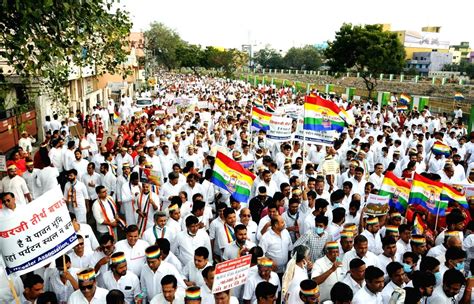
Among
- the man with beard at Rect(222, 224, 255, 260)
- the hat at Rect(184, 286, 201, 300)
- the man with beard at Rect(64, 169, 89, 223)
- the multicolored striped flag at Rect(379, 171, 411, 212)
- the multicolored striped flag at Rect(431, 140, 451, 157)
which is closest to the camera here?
the hat at Rect(184, 286, 201, 300)

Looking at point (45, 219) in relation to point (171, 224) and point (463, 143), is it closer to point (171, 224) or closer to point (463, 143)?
point (171, 224)

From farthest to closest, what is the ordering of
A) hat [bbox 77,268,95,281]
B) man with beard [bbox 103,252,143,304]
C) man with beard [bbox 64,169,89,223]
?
man with beard [bbox 64,169,89,223] → man with beard [bbox 103,252,143,304] → hat [bbox 77,268,95,281]

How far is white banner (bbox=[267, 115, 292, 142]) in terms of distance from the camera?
1009 cm

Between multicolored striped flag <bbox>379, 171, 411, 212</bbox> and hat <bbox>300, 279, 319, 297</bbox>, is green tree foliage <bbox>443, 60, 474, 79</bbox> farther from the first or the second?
hat <bbox>300, 279, 319, 297</bbox>

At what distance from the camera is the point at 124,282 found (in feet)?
16.0

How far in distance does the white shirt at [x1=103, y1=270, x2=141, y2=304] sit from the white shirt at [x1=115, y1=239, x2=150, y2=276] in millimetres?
384

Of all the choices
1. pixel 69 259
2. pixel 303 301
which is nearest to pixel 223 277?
pixel 303 301

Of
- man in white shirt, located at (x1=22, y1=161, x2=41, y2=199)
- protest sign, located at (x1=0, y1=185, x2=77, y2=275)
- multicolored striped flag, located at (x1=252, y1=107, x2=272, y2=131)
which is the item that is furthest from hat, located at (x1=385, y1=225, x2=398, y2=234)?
man in white shirt, located at (x1=22, y1=161, x2=41, y2=199)

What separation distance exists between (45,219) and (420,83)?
4238cm

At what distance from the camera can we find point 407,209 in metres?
6.93

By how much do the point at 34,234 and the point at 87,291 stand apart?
80cm

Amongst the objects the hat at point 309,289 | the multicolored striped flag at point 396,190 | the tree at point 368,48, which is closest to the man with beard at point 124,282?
the hat at point 309,289

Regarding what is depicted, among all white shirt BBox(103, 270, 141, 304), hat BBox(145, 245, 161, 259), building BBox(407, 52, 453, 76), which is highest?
building BBox(407, 52, 453, 76)

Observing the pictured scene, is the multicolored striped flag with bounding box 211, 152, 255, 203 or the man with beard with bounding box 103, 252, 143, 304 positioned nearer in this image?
the man with beard with bounding box 103, 252, 143, 304
